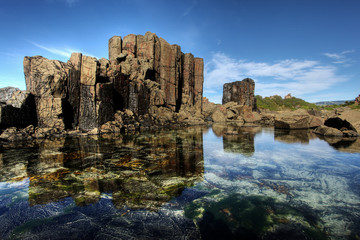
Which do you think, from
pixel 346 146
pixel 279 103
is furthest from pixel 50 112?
pixel 279 103

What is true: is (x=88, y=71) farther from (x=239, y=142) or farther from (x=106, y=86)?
(x=239, y=142)

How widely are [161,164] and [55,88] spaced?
1178cm

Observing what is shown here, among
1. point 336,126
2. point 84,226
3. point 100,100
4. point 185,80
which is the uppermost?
point 185,80

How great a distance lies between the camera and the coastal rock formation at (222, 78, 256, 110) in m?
34.9

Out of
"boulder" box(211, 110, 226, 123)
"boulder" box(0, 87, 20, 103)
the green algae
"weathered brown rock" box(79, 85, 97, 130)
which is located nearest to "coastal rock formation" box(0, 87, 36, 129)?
"boulder" box(0, 87, 20, 103)

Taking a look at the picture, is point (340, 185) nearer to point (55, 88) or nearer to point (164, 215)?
point (164, 215)

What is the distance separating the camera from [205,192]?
3555mm

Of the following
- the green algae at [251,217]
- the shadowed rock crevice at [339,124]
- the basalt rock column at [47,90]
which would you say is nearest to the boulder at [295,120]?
the shadowed rock crevice at [339,124]

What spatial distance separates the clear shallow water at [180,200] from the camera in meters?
2.44

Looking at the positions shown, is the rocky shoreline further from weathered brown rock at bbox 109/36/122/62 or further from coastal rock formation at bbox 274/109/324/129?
weathered brown rock at bbox 109/36/122/62

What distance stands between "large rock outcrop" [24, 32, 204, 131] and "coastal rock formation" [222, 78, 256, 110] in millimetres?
12120

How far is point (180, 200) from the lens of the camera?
10.6 ft

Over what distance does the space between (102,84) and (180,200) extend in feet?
44.8

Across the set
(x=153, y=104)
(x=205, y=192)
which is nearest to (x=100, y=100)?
(x=153, y=104)
